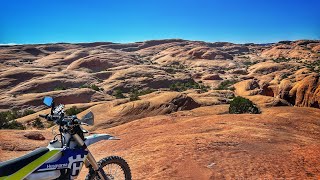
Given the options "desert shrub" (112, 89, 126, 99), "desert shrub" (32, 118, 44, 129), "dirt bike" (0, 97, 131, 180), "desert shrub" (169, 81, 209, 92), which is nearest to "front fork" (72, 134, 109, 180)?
"dirt bike" (0, 97, 131, 180)

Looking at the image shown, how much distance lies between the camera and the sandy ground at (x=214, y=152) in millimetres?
7578

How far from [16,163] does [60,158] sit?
0.68 metres

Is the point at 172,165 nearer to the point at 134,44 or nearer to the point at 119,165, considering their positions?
the point at 119,165

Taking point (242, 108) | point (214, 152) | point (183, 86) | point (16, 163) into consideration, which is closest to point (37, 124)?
A: point (242, 108)

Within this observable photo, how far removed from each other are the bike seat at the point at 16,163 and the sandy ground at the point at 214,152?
314 centimetres

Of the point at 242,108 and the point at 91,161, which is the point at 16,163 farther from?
the point at 242,108

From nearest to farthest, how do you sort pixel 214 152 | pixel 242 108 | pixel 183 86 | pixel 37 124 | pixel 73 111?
pixel 214 152, pixel 242 108, pixel 37 124, pixel 73 111, pixel 183 86

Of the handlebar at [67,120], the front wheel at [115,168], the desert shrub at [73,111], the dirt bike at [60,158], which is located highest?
the handlebar at [67,120]

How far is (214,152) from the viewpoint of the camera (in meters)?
9.05

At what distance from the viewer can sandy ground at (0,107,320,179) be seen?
7.58 m

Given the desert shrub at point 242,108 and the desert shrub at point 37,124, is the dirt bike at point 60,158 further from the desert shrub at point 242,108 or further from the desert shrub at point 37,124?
the desert shrub at point 37,124

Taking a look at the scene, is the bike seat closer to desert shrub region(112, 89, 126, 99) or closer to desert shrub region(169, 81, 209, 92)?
desert shrub region(112, 89, 126, 99)

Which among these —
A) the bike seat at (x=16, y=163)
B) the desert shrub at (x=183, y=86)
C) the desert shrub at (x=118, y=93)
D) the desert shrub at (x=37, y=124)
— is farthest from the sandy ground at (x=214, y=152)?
the desert shrub at (x=183, y=86)

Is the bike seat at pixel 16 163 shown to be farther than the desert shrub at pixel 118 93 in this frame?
No
